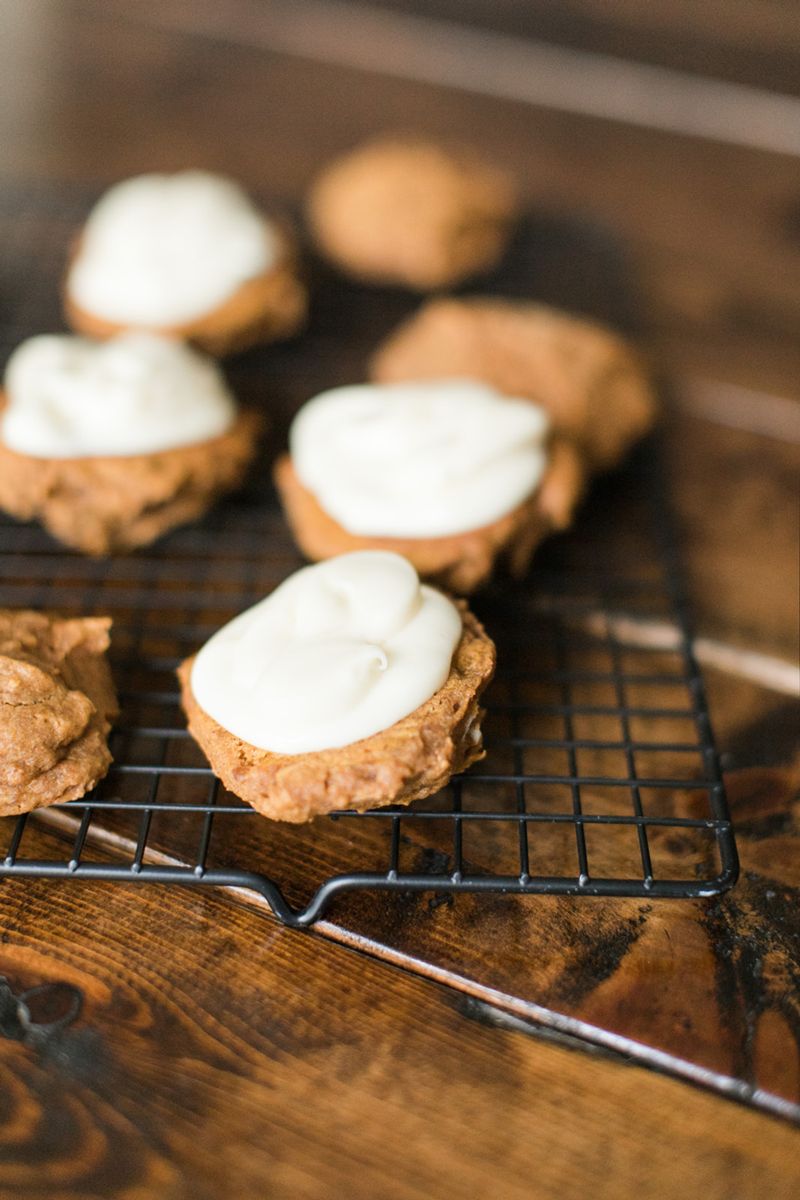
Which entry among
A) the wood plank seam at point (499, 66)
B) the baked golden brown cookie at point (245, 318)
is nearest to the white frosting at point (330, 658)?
the baked golden brown cookie at point (245, 318)

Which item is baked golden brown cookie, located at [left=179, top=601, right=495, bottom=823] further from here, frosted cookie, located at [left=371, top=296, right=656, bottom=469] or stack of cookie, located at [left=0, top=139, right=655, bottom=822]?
frosted cookie, located at [left=371, top=296, right=656, bottom=469]

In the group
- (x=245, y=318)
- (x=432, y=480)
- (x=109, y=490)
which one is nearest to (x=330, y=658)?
(x=432, y=480)

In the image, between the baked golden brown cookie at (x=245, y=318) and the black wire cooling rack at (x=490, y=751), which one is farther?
the baked golden brown cookie at (x=245, y=318)

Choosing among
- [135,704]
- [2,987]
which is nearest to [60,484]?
[135,704]

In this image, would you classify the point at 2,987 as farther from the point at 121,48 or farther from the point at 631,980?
the point at 121,48

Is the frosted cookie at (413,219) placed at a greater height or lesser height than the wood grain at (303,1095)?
greater

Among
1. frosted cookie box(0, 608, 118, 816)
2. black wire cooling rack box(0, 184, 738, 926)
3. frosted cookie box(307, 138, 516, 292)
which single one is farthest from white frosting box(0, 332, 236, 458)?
frosted cookie box(307, 138, 516, 292)

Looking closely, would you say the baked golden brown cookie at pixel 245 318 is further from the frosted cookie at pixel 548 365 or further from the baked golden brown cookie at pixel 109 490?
the baked golden brown cookie at pixel 109 490
